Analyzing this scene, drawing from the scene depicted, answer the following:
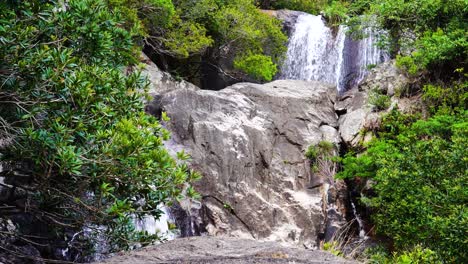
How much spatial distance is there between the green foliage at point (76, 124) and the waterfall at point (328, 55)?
10844mm

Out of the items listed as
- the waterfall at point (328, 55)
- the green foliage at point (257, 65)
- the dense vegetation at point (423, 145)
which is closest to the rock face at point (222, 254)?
the dense vegetation at point (423, 145)

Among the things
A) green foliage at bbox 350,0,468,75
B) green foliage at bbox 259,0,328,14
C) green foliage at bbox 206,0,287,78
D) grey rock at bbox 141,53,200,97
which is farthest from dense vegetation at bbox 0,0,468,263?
green foliage at bbox 259,0,328,14

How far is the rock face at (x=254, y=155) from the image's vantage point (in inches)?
427

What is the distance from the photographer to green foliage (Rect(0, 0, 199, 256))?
513cm

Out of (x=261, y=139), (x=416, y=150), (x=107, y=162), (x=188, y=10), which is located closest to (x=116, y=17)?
(x=107, y=162)

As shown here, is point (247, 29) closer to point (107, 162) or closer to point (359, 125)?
point (359, 125)

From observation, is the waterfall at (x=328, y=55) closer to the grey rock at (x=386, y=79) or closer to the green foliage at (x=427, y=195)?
the grey rock at (x=386, y=79)

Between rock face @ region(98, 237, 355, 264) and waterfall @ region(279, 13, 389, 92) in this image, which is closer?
rock face @ region(98, 237, 355, 264)

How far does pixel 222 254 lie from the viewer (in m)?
4.46

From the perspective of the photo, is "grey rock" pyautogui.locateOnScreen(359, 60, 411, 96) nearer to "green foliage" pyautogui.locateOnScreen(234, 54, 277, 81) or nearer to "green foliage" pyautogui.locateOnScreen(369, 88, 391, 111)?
"green foliage" pyautogui.locateOnScreen(369, 88, 391, 111)

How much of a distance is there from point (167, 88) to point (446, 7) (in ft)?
25.8

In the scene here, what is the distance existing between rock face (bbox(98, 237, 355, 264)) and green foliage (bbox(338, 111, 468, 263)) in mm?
3077

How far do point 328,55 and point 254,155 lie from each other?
20.8ft

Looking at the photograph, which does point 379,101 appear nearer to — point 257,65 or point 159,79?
point 257,65
